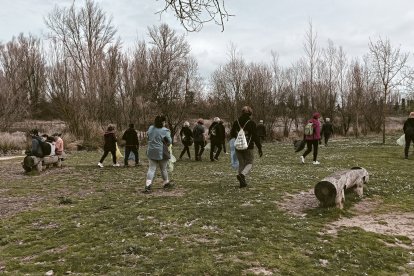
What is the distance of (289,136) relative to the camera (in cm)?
4547

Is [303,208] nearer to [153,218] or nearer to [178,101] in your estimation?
[153,218]

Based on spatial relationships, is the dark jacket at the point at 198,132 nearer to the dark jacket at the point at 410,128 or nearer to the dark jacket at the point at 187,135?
the dark jacket at the point at 187,135

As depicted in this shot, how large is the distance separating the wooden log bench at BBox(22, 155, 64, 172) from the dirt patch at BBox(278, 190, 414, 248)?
1078cm

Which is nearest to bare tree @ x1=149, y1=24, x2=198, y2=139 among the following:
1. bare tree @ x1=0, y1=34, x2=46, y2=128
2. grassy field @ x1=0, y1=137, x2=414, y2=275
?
bare tree @ x1=0, y1=34, x2=46, y2=128

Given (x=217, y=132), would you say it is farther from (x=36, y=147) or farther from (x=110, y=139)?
(x=36, y=147)

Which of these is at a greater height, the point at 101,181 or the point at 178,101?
the point at 178,101

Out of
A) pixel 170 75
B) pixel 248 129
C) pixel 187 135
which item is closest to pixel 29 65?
pixel 170 75

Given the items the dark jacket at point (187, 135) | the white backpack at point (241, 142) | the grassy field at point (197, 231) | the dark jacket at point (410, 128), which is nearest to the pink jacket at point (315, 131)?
the grassy field at point (197, 231)

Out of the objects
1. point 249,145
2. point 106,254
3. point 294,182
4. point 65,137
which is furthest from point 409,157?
point 65,137

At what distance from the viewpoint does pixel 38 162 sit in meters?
16.7

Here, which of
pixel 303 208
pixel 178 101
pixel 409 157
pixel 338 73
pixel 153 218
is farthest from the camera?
pixel 338 73

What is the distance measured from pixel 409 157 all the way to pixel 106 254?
58.4ft

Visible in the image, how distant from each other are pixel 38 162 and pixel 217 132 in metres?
7.91

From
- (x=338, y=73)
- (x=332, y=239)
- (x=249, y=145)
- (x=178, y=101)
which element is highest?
(x=338, y=73)
